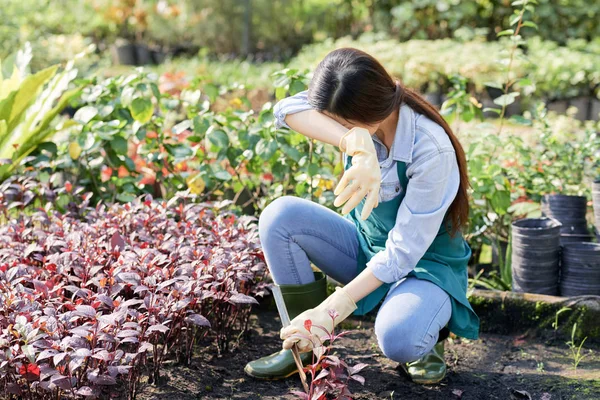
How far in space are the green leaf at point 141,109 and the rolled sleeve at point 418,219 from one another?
1.38m

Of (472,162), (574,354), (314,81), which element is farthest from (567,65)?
(314,81)

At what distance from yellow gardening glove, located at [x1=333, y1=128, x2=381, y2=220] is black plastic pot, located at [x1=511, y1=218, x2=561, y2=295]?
981 millimetres

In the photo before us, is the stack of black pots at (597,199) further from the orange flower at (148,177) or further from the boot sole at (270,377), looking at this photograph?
the orange flower at (148,177)

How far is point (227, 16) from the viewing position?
970 cm

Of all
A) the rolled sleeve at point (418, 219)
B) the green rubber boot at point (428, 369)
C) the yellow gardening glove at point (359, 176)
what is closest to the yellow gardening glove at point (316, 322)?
the rolled sleeve at point (418, 219)

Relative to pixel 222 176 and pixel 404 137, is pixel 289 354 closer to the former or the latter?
pixel 404 137

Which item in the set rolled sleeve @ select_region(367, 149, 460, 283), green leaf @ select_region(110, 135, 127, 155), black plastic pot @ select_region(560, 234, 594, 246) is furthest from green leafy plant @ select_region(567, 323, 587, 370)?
green leaf @ select_region(110, 135, 127, 155)

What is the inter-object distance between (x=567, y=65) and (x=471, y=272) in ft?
13.9

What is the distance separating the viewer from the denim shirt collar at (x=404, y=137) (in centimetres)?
197

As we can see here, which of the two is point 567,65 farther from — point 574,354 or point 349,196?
point 349,196

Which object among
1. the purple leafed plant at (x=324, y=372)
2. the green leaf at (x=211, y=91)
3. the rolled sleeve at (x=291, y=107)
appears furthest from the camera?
the green leaf at (x=211, y=91)

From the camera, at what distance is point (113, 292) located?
1.94 metres

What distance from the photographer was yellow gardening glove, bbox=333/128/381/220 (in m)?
1.73

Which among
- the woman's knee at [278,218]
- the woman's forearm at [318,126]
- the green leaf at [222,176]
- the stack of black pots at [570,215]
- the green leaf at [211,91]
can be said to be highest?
the woman's forearm at [318,126]
